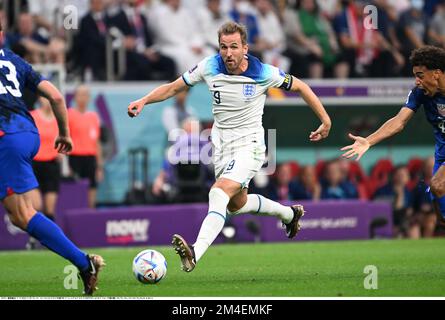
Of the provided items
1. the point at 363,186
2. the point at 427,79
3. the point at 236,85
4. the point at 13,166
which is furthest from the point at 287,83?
the point at 363,186

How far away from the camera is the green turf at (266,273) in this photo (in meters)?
9.77

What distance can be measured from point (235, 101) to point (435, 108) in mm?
2125

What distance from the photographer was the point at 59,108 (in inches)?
377

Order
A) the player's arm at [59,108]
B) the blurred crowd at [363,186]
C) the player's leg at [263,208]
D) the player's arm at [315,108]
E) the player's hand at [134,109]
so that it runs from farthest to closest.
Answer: the blurred crowd at [363,186], the player's leg at [263,208], the player's arm at [315,108], the player's hand at [134,109], the player's arm at [59,108]

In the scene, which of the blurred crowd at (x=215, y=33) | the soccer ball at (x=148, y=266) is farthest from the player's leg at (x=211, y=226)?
the blurred crowd at (x=215, y=33)

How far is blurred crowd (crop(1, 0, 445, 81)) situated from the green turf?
592cm

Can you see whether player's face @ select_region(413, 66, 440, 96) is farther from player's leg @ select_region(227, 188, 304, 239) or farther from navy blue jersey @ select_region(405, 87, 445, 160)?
player's leg @ select_region(227, 188, 304, 239)

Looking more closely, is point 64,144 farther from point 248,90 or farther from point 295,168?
point 295,168

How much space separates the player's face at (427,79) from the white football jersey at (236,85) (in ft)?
4.66

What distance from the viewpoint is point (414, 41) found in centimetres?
2338

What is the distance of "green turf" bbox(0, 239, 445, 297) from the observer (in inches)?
384

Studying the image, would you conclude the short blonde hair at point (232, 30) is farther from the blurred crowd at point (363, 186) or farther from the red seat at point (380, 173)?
the red seat at point (380, 173)

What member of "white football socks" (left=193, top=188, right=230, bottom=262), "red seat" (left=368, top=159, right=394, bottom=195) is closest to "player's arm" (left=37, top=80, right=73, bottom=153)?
"white football socks" (left=193, top=188, right=230, bottom=262)

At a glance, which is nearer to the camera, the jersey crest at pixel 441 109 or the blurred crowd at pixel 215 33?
the jersey crest at pixel 441 109
